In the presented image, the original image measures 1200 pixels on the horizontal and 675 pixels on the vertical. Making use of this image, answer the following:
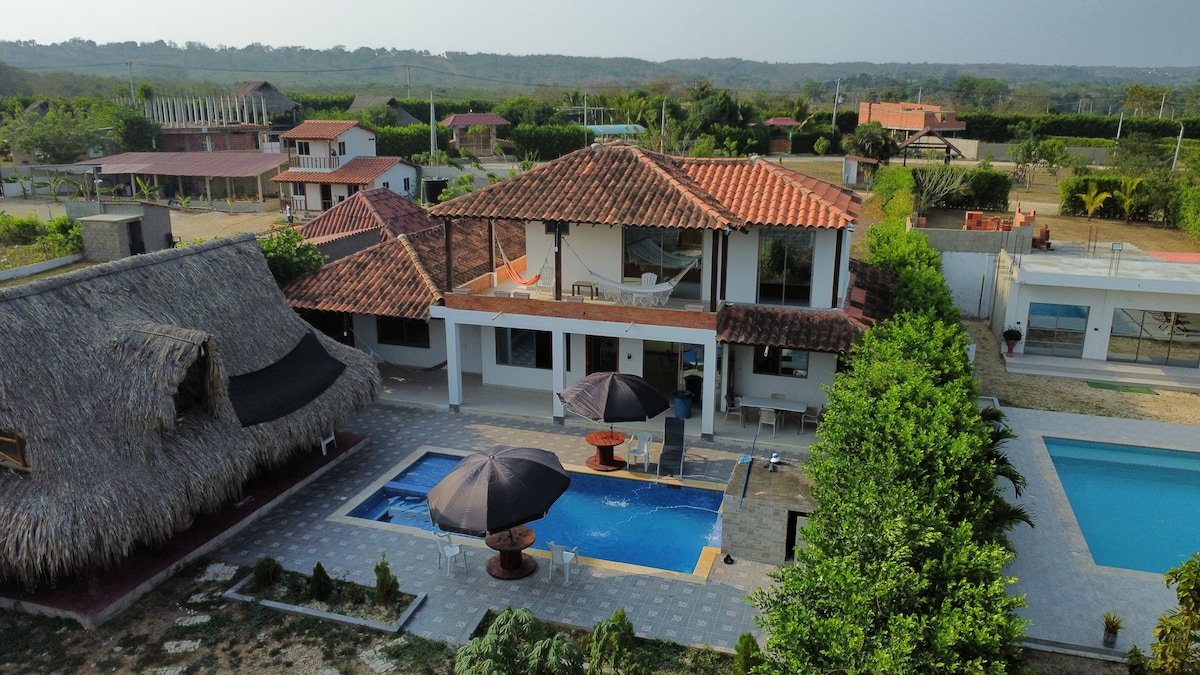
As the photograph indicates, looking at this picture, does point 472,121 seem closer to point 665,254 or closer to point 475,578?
point 665,254

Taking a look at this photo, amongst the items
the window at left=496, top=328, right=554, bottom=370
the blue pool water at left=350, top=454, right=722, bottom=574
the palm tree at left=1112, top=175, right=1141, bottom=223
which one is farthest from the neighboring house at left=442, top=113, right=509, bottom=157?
the blue pool water at left=350, top=454, right=722, bottom=574

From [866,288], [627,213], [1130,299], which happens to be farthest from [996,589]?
[1130,299]

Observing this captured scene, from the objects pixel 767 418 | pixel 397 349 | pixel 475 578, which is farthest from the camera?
pixel 397 349

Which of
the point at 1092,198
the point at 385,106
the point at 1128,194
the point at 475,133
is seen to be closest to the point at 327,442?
the point at 1092,198

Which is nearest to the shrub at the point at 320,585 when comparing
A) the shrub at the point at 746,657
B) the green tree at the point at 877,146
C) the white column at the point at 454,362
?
the shrub at the point at 746,657

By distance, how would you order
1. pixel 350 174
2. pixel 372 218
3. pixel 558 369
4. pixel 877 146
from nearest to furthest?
pixel 558 369 < pixel 372 218 < pixel 350 174 < pixel 877 146

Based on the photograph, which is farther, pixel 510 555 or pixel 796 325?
pixel 796 325
